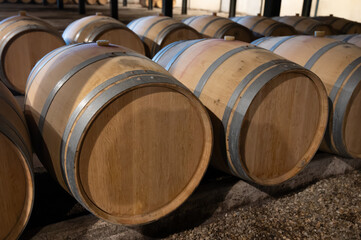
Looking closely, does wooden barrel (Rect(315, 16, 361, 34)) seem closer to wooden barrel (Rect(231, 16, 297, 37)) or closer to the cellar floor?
wooden barrel (Rect(231, 16, 297, 37))

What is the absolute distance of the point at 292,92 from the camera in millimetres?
2299

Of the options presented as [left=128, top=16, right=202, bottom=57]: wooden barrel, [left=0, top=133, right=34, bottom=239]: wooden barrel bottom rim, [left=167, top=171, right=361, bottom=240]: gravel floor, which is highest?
[left=128, top=16, right=202, bottom=57]: wooden barrel

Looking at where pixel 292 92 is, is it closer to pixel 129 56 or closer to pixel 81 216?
pixel 129 56

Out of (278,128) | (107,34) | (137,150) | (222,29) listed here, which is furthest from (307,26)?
(137,150)

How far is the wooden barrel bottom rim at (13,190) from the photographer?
1576mm

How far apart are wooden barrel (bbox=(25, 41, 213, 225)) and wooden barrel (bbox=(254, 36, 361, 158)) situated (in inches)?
48.9

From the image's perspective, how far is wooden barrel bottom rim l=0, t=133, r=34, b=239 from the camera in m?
1.58

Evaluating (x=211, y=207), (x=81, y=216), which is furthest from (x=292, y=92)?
(x=81, y=216)

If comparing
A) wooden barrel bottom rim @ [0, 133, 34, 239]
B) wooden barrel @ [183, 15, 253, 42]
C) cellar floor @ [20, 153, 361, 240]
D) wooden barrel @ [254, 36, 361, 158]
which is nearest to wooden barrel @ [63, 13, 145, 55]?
wooden barrel @ [183, 15, 253, 42]

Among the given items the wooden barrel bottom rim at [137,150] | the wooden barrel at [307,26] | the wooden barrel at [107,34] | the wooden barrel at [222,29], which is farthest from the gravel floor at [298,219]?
the wooden barrel at [307,26]

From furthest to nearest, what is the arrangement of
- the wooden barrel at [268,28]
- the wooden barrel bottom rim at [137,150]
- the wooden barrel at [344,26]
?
the wooden barrel at [344,26], the wooden barrel at [268,28], the wooden barrel bottom rim at [137,150]

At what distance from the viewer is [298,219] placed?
2.63 metres

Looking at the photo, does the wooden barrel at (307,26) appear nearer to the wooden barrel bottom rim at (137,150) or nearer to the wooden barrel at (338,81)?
the wooden barrel at (338,81)

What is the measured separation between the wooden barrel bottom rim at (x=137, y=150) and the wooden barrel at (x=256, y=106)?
10.0 inches
